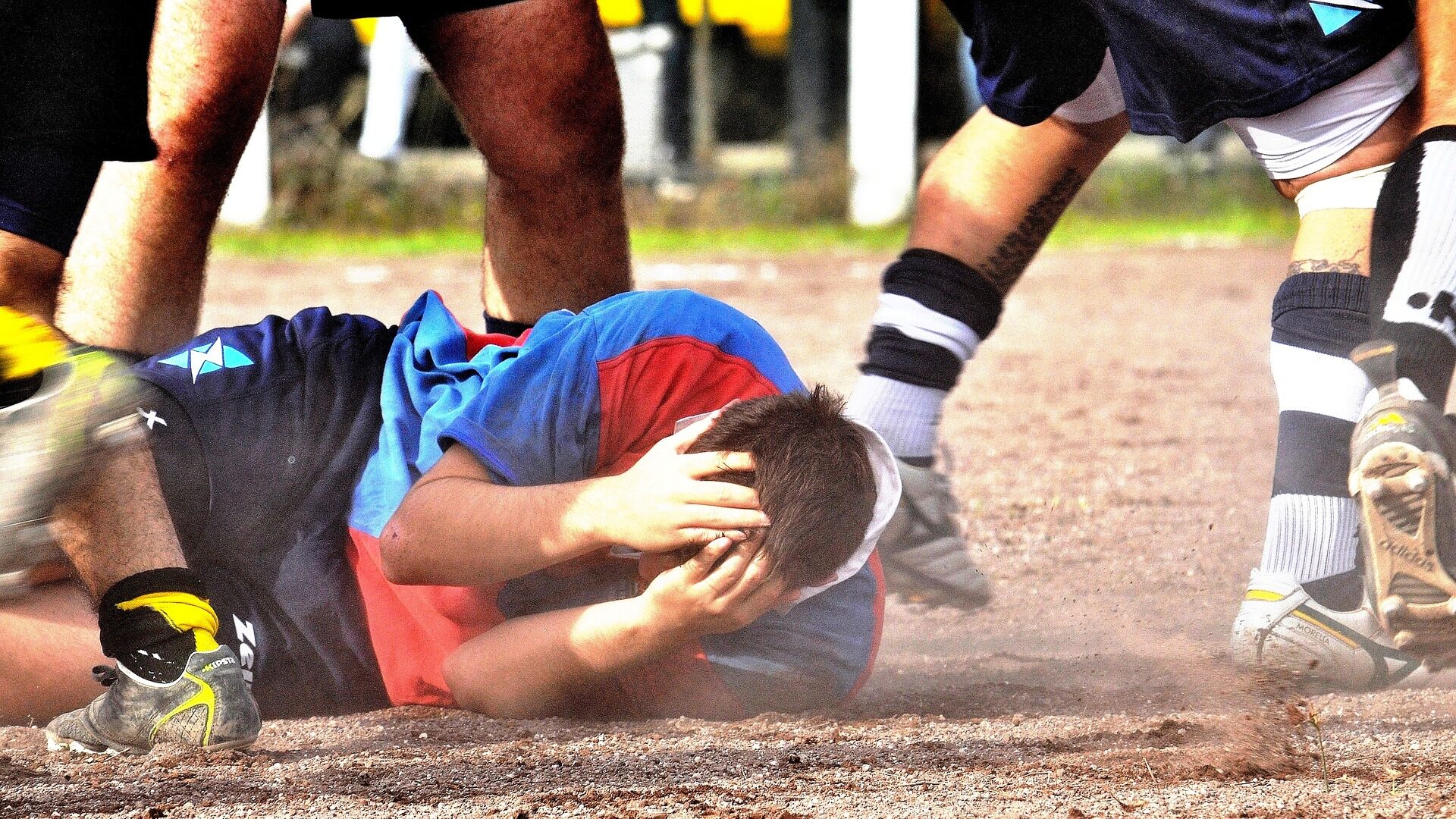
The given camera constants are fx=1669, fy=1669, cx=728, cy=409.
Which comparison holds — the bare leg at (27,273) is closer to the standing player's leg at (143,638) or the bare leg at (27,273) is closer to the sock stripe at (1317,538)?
the standing player's leg at (143,638)

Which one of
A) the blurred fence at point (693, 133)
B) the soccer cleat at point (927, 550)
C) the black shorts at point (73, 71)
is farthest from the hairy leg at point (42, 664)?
the blurred fence at point (693, 133)

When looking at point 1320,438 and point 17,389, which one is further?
point 1320,438

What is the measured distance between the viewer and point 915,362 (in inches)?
107

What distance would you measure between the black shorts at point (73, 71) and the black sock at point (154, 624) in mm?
474

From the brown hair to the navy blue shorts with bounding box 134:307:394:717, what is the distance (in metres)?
0.57

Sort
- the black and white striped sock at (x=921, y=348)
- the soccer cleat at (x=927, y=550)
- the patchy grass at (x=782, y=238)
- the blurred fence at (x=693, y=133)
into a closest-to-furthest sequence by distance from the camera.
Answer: the soccer cleat at (x=927, y=550), the black and white striped sock at (x=921, y=348), the patchy grass at (x=782, y=238), the blurred fence at (x=693, y=133)

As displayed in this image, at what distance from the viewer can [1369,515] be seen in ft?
6.03

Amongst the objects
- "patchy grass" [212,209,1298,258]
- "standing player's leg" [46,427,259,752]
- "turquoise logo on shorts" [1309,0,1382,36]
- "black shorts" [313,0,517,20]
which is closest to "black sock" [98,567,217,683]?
"standing player's leg" [46,427,259,752]

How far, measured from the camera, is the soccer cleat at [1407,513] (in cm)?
182

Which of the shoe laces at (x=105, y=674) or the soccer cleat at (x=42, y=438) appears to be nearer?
the soccer cleat at (x=42, y=438)

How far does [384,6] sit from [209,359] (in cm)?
54

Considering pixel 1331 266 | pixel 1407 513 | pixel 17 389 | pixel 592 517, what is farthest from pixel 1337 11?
pixel 17 389

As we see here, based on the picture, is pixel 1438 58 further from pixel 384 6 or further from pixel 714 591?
pixel 384 6

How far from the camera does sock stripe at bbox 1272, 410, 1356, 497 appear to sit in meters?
2.06
